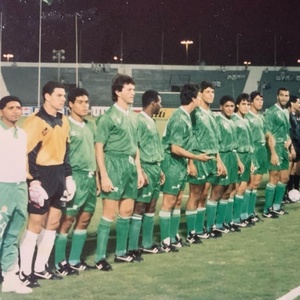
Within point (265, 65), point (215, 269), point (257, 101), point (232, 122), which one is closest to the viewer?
point (215, 269)

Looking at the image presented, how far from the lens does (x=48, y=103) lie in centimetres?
591

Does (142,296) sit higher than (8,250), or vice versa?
(8,250)

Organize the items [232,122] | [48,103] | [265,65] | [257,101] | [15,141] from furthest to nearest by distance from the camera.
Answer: [265,65]
[257,101]
[232,122]
[48,103]
[15,141]

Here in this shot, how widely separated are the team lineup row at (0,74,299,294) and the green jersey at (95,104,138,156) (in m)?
0.01

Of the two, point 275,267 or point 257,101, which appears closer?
point 275,267

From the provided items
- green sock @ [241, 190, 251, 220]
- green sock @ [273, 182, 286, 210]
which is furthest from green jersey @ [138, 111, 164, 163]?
green sock @ [273, 182, 286, 210]

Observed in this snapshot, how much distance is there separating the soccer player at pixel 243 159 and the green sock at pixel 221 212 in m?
0.36

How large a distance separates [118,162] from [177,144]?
124cm

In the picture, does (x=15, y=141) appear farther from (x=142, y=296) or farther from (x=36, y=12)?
(x=36, y=12)

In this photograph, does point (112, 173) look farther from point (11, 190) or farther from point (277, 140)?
point (277, 140)

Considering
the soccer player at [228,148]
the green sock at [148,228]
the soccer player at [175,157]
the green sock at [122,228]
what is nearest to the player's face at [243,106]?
the soccer player at [228,148]

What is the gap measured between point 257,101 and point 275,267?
3703 millimetres

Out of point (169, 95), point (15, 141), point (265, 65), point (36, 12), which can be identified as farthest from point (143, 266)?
point (265, 65)

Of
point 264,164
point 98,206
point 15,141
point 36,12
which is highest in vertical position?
point 36,12
